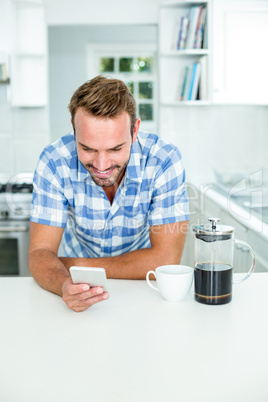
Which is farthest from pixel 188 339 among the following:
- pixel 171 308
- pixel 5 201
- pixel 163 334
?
pixel 5 201

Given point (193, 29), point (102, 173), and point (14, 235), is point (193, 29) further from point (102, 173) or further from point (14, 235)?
point (102, 173)

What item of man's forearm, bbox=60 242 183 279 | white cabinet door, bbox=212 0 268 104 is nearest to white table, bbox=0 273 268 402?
man's forearm, bbox=60 242 183 279

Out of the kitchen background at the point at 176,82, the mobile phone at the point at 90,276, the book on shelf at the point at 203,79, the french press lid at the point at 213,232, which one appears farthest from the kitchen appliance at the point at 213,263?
the book on shelf at the point at 203,79

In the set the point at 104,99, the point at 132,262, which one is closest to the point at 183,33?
the point at 104,99

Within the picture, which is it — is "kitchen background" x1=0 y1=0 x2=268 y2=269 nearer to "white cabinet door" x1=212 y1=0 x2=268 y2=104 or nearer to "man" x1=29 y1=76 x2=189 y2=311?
"white cabinet door" x1=212 y1=0 x2=268 y2=104

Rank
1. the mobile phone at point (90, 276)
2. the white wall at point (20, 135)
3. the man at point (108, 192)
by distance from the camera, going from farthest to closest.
A: the white wall at point (20, 135), the man at point (108, 192), the mobile phone at point (90, 276)

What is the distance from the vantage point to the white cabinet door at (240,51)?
12.1 ft

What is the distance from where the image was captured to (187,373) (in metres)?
0.87

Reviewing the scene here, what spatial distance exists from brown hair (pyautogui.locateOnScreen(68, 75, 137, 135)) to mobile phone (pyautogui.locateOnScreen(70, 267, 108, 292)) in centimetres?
50

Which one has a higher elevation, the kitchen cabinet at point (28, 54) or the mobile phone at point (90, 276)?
the kitchen cabinet at point (28, 54)

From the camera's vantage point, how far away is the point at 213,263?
49.6 inches

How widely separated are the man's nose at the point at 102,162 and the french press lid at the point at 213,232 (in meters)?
0.39

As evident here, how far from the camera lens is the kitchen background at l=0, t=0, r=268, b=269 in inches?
146

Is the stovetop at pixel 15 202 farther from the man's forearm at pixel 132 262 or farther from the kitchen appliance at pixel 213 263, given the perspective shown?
the kitchen appliance at pixel 213 263
